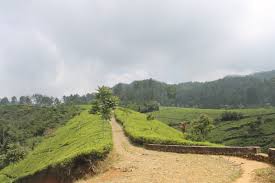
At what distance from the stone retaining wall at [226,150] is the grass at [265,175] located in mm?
2552

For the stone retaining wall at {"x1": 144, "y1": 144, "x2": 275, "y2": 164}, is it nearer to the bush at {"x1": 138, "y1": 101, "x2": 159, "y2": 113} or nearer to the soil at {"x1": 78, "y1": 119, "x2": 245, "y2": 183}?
the soil at {"x1": 78, "y1": 119, "x2": 245, "y2": 183}


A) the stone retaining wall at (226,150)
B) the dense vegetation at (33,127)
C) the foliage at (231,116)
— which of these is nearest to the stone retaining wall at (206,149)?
the stone retaining wall at (226,150)

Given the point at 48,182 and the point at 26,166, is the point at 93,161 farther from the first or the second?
the point at 26,166

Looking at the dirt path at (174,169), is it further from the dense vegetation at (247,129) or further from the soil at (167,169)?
the dense vegetation at (247,129)

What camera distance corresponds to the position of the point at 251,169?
28.2 meters

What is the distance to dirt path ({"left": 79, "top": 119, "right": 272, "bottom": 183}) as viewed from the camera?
89.9 feet

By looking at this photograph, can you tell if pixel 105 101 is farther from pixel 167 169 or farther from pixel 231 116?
pixel 231 116

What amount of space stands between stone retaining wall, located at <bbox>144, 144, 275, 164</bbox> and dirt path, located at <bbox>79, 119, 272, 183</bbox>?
844 mm

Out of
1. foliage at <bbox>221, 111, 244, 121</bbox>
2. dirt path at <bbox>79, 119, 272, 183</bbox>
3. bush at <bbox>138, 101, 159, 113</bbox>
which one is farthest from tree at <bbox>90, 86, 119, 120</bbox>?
bush at <bbox>138, 101, 159, 113</bbox>

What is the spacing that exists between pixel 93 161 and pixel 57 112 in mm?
117082

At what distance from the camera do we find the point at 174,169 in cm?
3117

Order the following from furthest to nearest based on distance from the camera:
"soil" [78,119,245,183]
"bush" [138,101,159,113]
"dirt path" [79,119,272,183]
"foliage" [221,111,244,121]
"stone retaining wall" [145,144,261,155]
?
"bush" [138,101,159,113]
"foliage" [221,111,244,121]
"stone retaining wall" [145,144,261,155]
"soil" [78,119,245,183]
"dirt path" [79,119,272,183]

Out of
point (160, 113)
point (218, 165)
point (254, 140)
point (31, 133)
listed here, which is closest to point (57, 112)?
point (31, 133)

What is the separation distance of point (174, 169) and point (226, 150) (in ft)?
22.9
